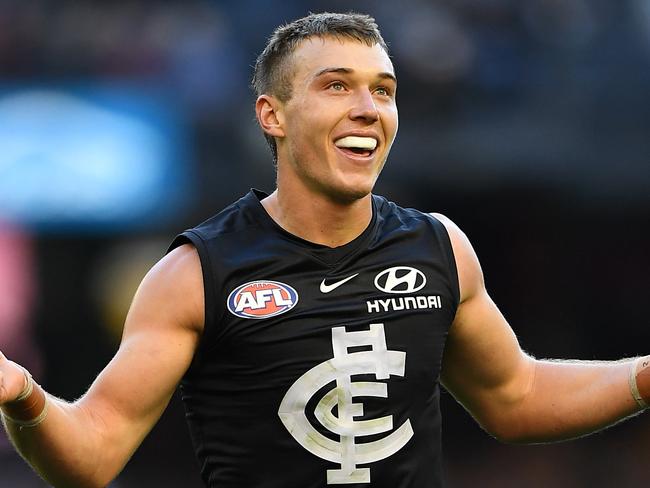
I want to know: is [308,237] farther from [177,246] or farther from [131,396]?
[131,396]

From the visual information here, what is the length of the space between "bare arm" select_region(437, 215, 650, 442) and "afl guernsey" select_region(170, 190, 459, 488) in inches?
8.3

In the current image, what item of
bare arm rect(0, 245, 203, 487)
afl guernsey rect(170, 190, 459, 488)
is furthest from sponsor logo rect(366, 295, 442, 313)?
bare arm rect(0, 245, 203, 487)

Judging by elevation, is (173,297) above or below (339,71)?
below

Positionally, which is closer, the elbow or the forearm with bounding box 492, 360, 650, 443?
the forearm with bounding box 492, 360, 650, 443

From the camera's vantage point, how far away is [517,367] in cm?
510

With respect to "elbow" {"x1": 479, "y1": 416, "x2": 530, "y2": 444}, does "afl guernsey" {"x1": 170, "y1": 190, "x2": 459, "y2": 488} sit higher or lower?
higher

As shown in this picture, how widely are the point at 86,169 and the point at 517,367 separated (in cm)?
729

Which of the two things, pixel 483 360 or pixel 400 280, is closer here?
pixel 400 280

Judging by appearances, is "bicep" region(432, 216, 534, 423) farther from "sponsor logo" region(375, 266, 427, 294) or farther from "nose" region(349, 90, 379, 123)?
"nose" region(349, 90, 379, 123)

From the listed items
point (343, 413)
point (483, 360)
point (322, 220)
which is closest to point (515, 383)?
point (483, 360)

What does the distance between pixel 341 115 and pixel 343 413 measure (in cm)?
105

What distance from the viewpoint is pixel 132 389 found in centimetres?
441

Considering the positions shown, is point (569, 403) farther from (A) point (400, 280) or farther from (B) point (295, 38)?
(B) point (295, 38)

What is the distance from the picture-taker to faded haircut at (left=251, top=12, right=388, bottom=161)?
4816mm
